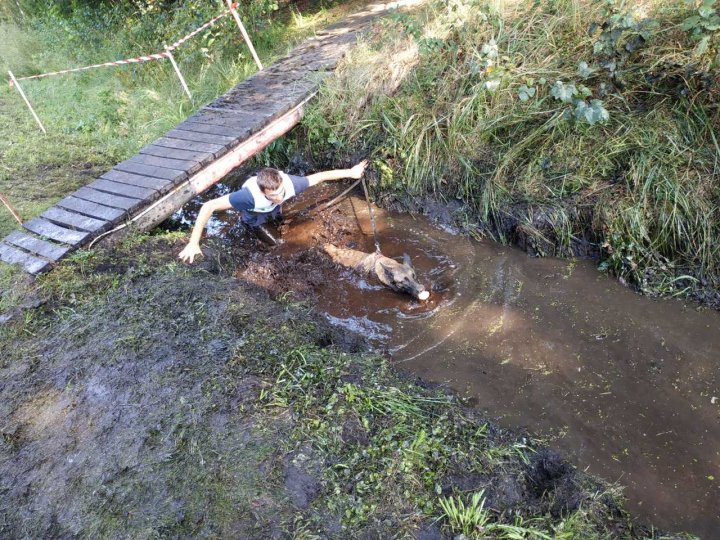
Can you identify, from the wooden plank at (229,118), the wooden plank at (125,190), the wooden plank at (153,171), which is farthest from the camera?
the wooden plank at (229,118)

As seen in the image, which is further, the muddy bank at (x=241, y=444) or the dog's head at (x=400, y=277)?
the dog's head at (x=400, y=277)

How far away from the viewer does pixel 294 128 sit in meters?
6.71

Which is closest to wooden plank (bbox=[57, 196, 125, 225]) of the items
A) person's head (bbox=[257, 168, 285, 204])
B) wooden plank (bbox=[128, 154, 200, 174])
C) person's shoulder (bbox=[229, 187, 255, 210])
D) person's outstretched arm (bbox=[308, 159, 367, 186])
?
wooden plank (bbox=[128, 154, 200, 174])

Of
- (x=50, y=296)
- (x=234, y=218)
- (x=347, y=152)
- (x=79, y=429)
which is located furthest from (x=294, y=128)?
(x=79, y=429)

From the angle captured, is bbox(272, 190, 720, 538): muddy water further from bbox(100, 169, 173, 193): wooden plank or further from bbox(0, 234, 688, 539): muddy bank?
bbox(100, 169, 173, 193): wooden plank

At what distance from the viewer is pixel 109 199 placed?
5203mm

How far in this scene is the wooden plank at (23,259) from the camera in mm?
4398

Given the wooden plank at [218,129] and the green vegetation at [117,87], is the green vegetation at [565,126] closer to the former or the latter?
the wooden plank at [218,129]

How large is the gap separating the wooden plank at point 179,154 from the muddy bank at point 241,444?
2457mm

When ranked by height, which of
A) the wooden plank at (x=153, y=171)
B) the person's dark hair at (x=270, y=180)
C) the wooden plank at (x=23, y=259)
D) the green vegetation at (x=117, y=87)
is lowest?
the person's dark hair at (x=270, y=180)

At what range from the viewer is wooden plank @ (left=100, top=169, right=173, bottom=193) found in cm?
522

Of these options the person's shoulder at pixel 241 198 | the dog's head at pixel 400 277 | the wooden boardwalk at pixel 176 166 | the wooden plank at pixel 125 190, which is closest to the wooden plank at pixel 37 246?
the wooden boardwalk at pixel 176 166

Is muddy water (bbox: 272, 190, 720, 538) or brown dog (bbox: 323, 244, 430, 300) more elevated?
brown dog (bbox: 323, 244, 430, 300)

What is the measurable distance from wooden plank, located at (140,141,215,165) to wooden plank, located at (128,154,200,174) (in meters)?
0.05
